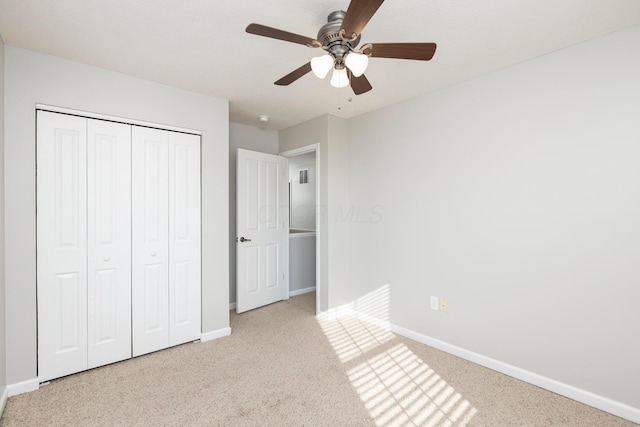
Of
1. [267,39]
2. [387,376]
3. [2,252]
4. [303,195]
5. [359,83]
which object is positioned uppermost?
[267,39]

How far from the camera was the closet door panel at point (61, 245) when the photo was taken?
229 cm

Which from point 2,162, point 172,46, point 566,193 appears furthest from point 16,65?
point 566,193

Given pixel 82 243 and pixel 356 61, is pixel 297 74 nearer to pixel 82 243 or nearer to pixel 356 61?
pixel 356 61

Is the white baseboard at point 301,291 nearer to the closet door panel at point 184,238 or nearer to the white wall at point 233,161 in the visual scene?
the white wall at point 233,161

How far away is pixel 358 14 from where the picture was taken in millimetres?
1351

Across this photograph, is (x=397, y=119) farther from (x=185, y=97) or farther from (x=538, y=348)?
(x=538, y=348)

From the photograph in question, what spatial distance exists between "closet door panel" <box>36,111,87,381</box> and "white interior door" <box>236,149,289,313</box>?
1.65 metres

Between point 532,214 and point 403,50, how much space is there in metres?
1.62

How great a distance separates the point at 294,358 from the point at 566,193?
97.0 inches

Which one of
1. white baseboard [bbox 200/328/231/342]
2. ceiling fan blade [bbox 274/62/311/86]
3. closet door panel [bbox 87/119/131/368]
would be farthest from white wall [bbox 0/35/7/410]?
ceiling fan blade [bbox 274/62/311/86]

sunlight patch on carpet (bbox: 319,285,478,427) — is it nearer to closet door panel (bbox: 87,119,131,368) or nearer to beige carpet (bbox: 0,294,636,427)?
beige carpet (bbox: 0,294,636,427)

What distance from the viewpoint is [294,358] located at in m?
2.71

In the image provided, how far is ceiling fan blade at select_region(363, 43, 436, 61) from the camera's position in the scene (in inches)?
61.3

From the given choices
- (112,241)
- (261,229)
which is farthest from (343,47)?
(261,229)
